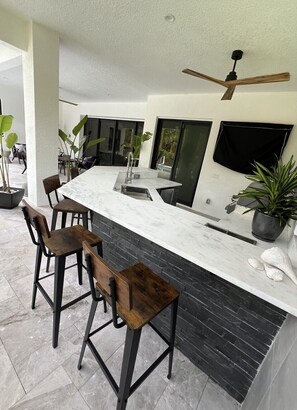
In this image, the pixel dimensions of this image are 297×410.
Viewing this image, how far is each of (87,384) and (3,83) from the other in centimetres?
843

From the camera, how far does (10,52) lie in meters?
3.55

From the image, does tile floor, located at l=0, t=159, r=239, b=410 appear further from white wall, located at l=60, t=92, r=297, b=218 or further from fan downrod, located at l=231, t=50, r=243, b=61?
white wall, located at l=60, t=92, r=297, b=218

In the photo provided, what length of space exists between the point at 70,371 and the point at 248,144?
174 inches

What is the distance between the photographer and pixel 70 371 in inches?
49.8

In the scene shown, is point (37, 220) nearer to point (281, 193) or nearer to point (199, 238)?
point (199, 238)

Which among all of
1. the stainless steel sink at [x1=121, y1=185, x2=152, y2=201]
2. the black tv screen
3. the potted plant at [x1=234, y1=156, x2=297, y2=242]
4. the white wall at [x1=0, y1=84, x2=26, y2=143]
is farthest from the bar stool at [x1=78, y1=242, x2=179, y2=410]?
the white wall at [x1=0, y1=84, x2=26, y2=143]

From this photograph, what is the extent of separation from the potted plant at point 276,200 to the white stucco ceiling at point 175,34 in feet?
5.11

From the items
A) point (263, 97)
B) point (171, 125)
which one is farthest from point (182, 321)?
point (171, 125)

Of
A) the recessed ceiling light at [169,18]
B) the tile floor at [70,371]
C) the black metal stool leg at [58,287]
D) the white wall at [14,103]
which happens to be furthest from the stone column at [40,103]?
the white wall at [14,103]

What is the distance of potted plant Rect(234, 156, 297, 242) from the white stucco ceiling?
1.56 meters

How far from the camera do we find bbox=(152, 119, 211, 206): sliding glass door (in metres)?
4.91

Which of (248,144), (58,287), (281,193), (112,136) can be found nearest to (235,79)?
(281,193)

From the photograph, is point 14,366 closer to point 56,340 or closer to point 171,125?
point 56,340

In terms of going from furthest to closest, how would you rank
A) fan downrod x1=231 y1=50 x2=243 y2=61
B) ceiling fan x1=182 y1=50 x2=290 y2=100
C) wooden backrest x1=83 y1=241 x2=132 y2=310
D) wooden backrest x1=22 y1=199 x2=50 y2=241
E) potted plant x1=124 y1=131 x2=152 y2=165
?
potted plant x1=124 y1=131 x2=152 y2=165 < fan downrod x1=231 y1=50 x2=243 y2=61 < ceiling fan x1=182 y1=50 x2=290 y2=100 < wooden backrest x1=22 y1=199 x2=50 y2=241 < wooden backrest x1=83 y1=241 x2=132 y2=310
